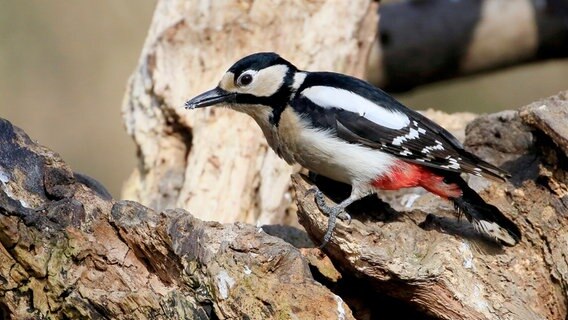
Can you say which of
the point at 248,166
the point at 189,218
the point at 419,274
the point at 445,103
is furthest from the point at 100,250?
the point at 445,103

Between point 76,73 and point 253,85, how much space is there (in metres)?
4.12

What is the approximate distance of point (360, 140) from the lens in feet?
12.4

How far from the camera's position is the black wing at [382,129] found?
12.2 ft

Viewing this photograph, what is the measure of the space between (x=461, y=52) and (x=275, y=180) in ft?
7.90

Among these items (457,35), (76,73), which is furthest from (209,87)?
(76,73)

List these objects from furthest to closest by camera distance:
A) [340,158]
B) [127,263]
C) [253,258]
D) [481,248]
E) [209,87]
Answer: [209,87], [340,158], [481,248], [127,263], [253,258]

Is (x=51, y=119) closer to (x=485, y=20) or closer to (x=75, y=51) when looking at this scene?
(x=75, y=51)

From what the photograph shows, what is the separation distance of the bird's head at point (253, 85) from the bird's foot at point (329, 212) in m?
0.62

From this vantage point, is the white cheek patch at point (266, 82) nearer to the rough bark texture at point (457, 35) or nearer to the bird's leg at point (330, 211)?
the bird's leg at point (330, 211)

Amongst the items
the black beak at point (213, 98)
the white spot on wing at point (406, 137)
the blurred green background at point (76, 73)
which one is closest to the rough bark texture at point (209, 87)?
the black beak at point (213, 98)

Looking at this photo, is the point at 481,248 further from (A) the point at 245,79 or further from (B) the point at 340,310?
(A) the point at 245,79

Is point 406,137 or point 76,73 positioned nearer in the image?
point 406,137

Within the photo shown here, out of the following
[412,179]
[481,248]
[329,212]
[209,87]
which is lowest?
[329,212]

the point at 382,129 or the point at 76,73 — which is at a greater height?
the point at 76,73
